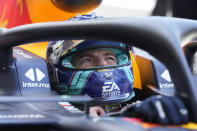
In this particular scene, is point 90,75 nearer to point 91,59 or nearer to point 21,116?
point 91,59

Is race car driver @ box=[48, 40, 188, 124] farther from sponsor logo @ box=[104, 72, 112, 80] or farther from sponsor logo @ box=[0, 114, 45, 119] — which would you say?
sponsor logo @ box=[0, 114, 45, 119]

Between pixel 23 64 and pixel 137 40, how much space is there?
0.70 meters

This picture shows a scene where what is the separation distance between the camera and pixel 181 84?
29.6 inches

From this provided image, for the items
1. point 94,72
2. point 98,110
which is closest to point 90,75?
point 94,72

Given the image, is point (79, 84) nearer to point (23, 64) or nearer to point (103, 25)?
point (23, 64)

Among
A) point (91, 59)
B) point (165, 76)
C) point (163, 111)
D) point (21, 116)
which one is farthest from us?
point (165, 76)

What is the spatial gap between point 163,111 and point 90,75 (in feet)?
2.29

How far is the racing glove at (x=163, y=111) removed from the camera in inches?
25.8

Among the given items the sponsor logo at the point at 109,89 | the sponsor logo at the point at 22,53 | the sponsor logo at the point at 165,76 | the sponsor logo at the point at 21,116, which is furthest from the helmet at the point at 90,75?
the sponsor logo at the point at 21,116

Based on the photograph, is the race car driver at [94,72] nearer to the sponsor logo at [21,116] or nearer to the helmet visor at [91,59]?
the helmet visor at [91,59]

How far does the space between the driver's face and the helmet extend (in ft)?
0.04

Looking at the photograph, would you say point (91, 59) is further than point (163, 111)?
Yes

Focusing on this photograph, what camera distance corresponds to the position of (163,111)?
0.66 metres

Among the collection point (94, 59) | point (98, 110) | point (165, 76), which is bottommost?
point (98, 110)
